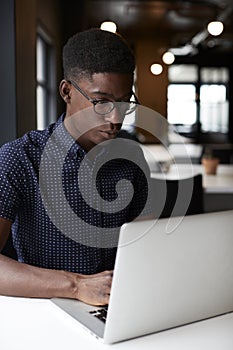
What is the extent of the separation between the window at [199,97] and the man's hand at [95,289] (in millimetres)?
10943

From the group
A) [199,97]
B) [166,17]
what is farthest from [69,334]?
[199,97]

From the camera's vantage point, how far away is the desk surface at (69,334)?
1.09m

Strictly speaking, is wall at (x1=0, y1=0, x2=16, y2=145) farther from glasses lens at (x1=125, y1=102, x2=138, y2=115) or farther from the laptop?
the laptop

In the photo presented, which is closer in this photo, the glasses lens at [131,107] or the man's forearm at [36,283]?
the man's forearm at [36,283]

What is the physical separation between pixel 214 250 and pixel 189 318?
187mm

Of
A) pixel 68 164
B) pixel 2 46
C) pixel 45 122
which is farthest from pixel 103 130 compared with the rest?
pixel 45 122

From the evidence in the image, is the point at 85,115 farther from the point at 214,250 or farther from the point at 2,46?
the point at 2,46

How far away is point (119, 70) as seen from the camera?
4.75ft

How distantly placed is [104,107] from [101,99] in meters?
0.02

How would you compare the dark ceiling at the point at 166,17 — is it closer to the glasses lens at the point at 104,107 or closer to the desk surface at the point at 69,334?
the glasses lens at the point at 104,107

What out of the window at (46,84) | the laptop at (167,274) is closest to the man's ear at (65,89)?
the laptop at (167,274)

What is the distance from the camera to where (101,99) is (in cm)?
143

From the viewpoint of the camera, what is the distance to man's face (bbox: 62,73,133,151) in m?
1.43

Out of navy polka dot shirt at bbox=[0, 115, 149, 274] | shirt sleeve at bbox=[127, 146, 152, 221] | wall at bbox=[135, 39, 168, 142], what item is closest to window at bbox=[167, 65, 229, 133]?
wall at bbox=[135, 39, 168, 142]
